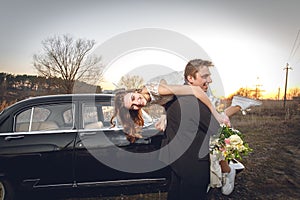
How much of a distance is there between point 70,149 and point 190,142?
225 cm

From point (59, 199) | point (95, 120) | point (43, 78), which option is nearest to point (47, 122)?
point (95, 120)

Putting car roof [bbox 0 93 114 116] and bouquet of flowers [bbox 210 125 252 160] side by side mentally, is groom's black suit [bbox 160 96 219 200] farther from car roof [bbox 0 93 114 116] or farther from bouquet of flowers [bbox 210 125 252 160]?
car roof [bbox 0 93 114 116]

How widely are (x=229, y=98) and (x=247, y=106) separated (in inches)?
7.8

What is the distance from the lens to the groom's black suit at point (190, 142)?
176cm

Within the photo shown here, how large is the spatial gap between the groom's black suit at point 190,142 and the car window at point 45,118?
7.16ft

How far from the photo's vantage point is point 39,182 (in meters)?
3.38

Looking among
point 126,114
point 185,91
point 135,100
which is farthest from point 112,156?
point 185,91

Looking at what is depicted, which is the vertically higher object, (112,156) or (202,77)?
(202,77)

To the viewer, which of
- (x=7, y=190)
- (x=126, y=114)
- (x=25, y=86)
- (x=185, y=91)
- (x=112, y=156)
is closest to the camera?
(x=185, y=91)

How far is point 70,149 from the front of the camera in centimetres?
342

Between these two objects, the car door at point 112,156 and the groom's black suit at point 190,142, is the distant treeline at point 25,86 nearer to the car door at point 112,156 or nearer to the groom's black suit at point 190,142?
the car door at point 112,156

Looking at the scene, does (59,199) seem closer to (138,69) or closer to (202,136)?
(138,69)

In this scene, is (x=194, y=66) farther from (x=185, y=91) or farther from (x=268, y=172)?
(x=268, y=172)

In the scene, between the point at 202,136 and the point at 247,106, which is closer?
the point at 202,136
